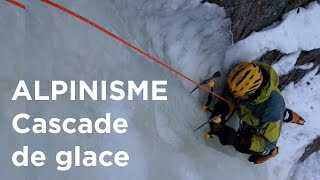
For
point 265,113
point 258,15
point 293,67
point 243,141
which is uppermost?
point 258,15

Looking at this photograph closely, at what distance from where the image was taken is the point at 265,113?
430cm

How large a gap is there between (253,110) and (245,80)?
46 cm

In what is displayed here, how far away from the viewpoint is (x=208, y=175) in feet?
14.8

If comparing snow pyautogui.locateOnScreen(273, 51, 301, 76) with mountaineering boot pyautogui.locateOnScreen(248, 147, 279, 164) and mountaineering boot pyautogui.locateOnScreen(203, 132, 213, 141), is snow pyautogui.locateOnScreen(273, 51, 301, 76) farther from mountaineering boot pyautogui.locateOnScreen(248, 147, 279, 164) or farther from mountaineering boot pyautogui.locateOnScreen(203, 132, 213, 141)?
mountaineering boot pyautogui.locateOnScreen(203, 132, 213, 141)

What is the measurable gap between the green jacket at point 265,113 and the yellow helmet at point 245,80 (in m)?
0.14

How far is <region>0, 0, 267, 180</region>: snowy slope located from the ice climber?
0.22 meters

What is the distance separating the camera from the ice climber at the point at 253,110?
4.10m

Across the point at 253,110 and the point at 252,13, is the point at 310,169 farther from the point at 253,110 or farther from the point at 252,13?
the point at 252,13

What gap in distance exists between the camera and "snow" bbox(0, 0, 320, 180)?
139 inches

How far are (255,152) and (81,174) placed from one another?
5.96 ft

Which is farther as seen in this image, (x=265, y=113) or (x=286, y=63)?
(x=286, y=63)

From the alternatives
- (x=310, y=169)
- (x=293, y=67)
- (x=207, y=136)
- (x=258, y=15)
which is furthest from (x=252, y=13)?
(x=310, y=169)

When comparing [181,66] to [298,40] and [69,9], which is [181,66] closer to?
[69,9]

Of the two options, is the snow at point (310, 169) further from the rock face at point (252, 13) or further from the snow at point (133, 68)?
the rock face at point (252, 13)
